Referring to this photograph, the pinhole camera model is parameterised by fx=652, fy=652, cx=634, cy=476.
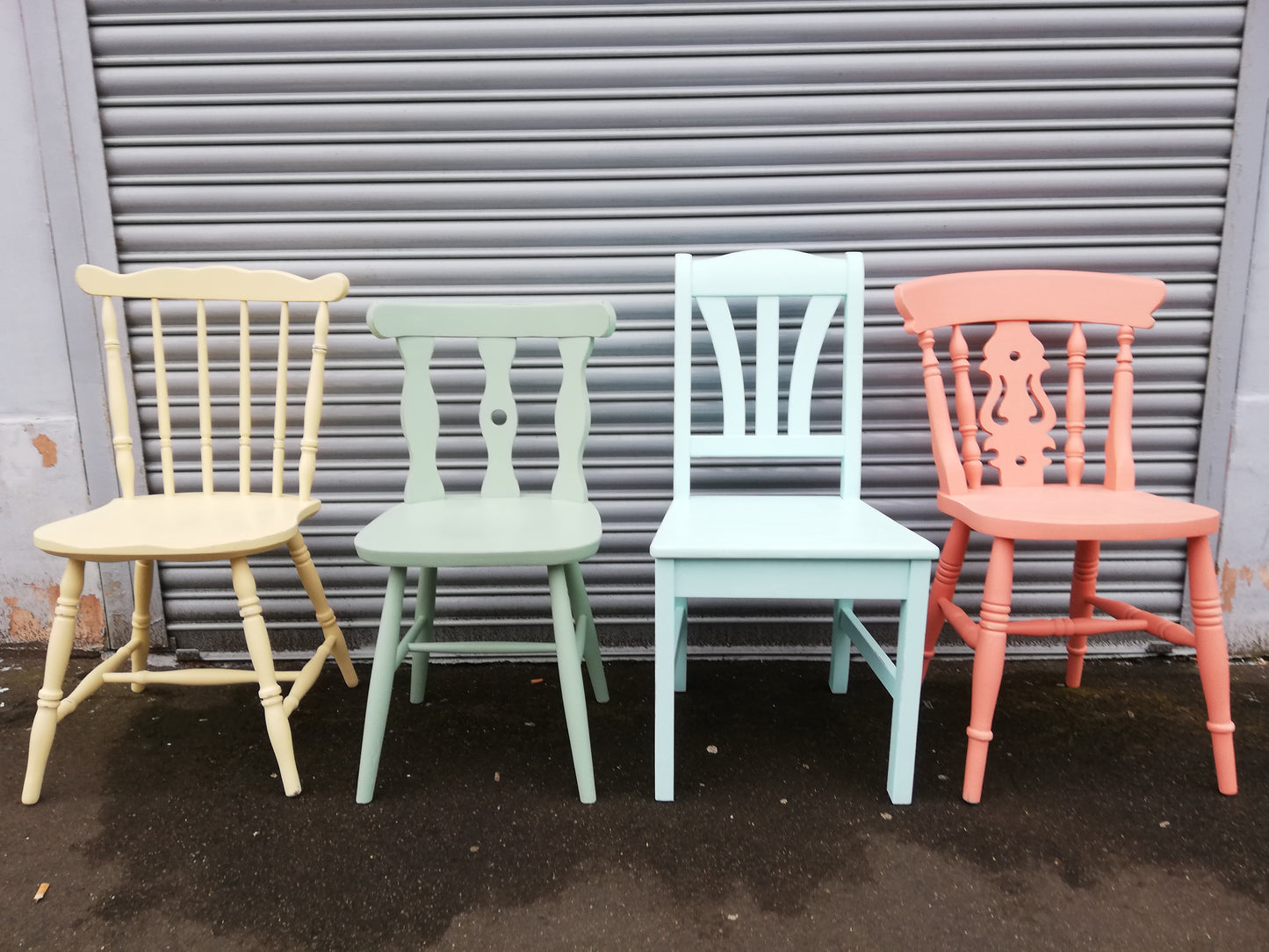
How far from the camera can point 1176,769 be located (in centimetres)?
156

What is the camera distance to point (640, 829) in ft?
4.48

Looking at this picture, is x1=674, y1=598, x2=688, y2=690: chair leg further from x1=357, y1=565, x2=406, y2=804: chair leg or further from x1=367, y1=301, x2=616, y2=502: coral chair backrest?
x1=357, y1=565, x2=406, y2=804: chair leg

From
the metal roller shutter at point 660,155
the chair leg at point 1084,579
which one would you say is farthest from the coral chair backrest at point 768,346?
the chair leg at point 1084,579

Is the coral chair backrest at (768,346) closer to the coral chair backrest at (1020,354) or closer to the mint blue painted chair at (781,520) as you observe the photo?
the mint blue painted chair at (781,520)

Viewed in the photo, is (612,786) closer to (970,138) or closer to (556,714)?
(556,714)

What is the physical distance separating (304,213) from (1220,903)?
2710 millimetres

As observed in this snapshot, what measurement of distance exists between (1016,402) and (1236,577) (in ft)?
3.58

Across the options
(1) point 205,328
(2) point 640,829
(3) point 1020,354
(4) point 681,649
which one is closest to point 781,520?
(4) point 681,649

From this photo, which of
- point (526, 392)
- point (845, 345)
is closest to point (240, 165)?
point (526, 392)

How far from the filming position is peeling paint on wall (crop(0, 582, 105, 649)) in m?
2.19

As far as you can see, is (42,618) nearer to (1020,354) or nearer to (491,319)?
(491,319)

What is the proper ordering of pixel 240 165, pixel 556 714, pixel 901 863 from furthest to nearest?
pixel 240 165 < pixel 556 714 < pixel 901 863

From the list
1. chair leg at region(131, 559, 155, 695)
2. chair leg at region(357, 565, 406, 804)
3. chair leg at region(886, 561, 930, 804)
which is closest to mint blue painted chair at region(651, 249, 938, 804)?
chair leg at region(886, 561, 930, 804)

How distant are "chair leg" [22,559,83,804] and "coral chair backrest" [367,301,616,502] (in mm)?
729
